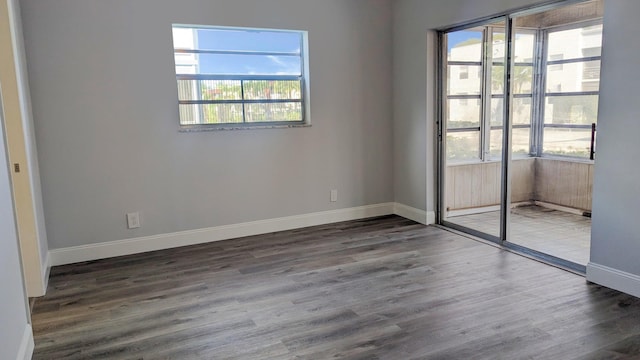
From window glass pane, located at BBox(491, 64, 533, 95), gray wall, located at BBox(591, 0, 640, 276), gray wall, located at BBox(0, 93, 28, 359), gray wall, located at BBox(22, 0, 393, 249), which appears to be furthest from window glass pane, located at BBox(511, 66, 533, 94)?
gray wall, located at BBox(0, 93, 28, 359)

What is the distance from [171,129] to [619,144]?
12.0 feet

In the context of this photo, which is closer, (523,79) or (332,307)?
(332,307)

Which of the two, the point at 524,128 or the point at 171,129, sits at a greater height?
the point at 171,129

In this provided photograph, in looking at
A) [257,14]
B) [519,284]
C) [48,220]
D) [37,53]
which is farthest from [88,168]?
[519,284]

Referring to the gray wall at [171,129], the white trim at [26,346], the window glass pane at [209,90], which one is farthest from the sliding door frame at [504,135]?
the white trim at [26,346]

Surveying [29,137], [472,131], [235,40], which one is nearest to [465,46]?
[472,131]

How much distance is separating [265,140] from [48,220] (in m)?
2.11

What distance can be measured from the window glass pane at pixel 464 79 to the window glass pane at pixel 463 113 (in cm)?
10

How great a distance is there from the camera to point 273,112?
482cm

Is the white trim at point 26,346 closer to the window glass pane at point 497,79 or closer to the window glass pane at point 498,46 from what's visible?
the window glass pane at point 497,79

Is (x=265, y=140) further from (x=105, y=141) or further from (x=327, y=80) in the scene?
(x=105, y=141)

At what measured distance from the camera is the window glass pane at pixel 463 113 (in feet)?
16.3

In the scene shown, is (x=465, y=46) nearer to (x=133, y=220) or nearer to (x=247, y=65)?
(x=247, y=65)

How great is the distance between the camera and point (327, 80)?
16.3ft
